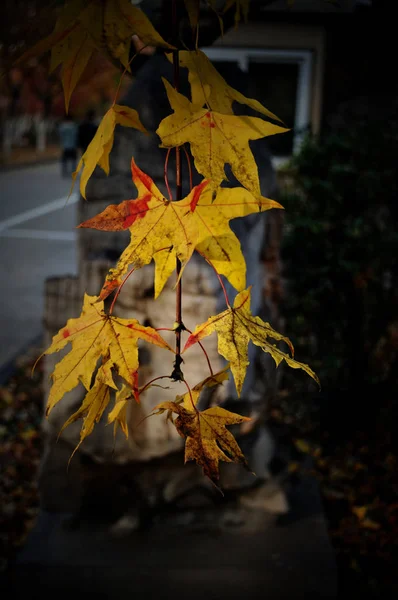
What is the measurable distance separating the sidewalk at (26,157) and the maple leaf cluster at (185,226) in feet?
78.4

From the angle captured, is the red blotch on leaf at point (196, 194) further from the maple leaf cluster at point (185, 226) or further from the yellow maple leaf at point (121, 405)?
the yellow maple leaf at point (121, 405)

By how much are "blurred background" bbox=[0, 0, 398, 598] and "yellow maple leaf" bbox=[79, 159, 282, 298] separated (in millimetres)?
1051

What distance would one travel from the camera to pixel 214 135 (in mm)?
887

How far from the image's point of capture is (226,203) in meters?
0.94

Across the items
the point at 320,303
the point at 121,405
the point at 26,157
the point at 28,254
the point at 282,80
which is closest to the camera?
the point at 121,405

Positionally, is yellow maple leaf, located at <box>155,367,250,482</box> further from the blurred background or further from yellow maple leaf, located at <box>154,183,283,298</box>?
the blurred background

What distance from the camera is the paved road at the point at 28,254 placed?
23.4 feet

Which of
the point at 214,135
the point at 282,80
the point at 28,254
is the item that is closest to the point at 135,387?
the point at 214,135

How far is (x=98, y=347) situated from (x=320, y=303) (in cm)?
443

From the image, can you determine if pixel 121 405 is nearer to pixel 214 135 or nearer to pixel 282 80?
pixel 214 135

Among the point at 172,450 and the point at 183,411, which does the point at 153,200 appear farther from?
the point at 172,450

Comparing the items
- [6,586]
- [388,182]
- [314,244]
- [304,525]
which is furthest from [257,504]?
[388,182]

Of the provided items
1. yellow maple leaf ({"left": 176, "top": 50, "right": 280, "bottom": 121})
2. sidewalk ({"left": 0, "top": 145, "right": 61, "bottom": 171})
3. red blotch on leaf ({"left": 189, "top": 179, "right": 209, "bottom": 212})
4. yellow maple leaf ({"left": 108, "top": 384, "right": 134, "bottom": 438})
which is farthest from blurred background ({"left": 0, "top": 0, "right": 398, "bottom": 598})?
sidewalk ({"left": 0, "top": 145, "right": 61, "bottom": 171})

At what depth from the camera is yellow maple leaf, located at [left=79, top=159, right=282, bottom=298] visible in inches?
35.5
